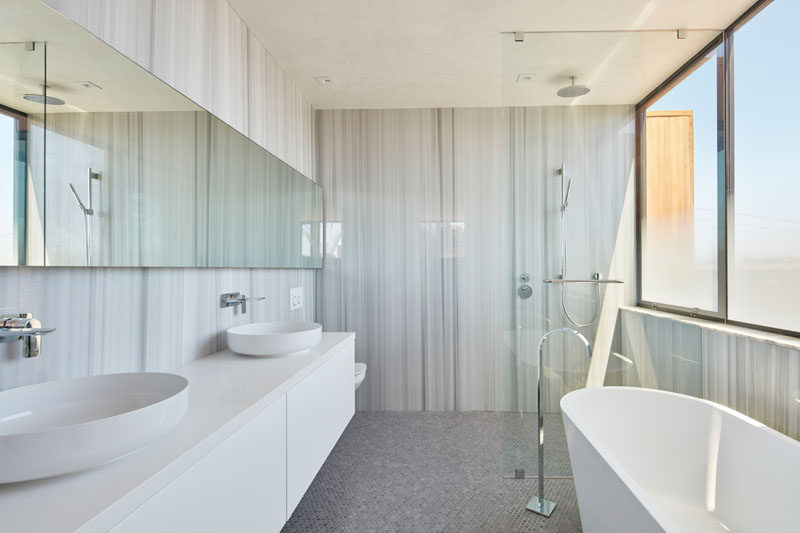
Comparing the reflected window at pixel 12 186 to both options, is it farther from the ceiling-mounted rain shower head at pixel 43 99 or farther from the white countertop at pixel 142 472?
the white countertop at pixel 142 472

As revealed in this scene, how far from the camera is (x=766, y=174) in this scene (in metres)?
1.71

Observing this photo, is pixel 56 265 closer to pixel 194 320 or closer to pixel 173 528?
pixel 194 320

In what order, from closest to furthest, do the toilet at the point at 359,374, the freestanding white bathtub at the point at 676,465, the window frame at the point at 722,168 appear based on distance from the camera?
the freestanding white bathtub at the point at 676,465, the window frame at the point at 722,168, the toilet at the point at 359,374

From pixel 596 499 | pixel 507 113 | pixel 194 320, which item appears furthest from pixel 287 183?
pixel 596 499

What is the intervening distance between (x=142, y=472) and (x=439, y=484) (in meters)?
1.71

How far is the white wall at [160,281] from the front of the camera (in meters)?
1.02

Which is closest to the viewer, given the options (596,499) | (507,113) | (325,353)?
(596,499)

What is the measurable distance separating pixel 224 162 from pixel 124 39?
1.95 feet

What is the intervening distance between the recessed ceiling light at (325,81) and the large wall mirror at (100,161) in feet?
3.33

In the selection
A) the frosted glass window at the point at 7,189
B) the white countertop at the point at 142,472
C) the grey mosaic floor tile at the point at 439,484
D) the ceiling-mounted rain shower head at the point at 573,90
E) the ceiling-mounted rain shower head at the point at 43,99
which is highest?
the ceiling-mounted rain shower head at the point at 573,90

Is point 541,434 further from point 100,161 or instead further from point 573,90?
point 100,161

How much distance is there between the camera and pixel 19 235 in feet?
3.01

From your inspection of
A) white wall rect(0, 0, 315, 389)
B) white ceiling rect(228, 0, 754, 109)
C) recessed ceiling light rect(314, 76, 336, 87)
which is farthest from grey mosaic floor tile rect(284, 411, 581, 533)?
recessed ceiling light rect(314, 76, 336, 87)

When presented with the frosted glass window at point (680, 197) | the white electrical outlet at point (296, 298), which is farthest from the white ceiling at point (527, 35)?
the white electrical outlet at point (296, 298)
